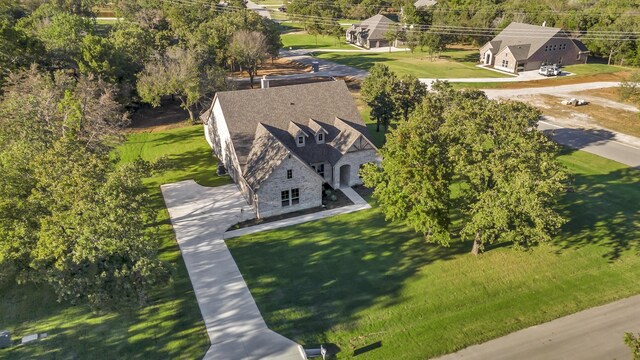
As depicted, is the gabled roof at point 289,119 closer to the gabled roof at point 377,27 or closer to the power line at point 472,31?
the power line at point 472,31

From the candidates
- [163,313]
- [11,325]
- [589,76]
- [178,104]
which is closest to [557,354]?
[163,313]

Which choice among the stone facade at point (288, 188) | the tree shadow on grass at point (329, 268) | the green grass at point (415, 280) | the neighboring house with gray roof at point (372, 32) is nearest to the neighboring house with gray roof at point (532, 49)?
the neighboring house with gray roof at point (372, 32)

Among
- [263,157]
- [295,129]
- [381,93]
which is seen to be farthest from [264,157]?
[381,93]

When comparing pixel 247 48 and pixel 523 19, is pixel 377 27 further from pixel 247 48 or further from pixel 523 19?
pixel 247 48

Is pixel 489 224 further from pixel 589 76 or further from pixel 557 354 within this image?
pixel 589 76

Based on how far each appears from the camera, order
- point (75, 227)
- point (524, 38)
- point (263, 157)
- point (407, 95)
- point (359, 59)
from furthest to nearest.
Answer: point (359, 59)
point (524, 38)
point (407, 95)
point (263, 157)
point (75, 227)

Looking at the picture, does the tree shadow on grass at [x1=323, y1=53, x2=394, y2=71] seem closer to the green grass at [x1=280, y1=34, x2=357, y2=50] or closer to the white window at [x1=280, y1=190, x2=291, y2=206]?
the green grass at [x1=280, y1=34, x2=357, y2=50]
